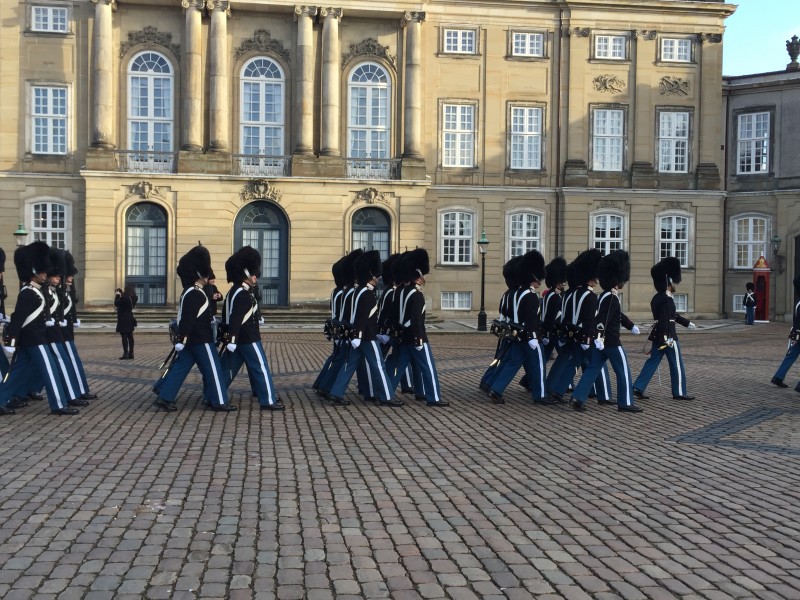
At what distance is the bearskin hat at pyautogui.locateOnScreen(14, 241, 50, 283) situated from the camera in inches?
483

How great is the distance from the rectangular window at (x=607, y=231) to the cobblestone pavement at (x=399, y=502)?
26.0 m

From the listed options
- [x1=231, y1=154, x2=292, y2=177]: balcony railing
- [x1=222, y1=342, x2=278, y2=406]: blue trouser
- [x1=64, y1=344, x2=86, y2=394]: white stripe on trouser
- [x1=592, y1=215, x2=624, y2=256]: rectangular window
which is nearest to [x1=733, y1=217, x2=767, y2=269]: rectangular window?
[x1=592, y1=215, x2=624, y2=256]: rectangular window

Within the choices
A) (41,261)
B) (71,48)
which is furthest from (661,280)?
(71,48)

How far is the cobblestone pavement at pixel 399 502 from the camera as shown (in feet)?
18.4

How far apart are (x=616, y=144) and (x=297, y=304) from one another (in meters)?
14.2

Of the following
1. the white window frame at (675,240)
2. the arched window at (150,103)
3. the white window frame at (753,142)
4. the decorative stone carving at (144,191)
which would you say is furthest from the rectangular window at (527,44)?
the decorative stone carving at (144,191)

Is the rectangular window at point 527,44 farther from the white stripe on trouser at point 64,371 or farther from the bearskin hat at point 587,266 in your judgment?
the white stripe on trouser at point 64,371

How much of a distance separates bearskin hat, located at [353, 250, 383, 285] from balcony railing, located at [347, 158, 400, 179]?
23.2 metres

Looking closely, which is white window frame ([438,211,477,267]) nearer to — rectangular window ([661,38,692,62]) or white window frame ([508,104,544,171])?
white window frame ([508,104,544,171])

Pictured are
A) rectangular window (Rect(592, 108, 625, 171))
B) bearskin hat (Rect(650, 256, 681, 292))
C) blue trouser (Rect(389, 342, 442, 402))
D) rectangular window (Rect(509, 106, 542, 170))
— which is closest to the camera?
blue trouser (Rect(389, 342, 442, 402))

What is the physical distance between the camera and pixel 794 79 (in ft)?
128

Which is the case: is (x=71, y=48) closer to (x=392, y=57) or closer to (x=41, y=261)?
(x=392, y=57)

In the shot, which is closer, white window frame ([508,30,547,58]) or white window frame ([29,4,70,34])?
white window frame ([29,4,70,34])

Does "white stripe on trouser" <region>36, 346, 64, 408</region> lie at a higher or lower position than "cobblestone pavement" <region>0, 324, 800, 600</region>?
higher
